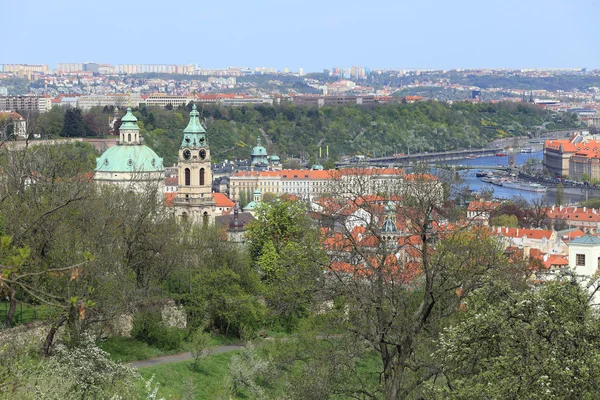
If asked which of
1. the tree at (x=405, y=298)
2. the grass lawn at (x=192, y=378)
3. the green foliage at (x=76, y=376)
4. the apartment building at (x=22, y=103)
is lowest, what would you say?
the apartment building at (x=22, y=103)

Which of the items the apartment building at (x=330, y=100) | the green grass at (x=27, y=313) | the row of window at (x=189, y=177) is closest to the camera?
the green grass at (x=27, y=313)

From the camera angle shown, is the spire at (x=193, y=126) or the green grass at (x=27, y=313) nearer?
the green grass at (x=27, y=313)

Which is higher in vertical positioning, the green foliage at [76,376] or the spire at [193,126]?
the spire at [193,126]

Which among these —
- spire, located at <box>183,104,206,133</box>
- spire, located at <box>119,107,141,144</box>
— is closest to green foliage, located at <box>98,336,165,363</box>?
spire, located at <box>183,104,206,133</box>

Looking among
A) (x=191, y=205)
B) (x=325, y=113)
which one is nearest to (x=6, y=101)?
(x=325, y=113)

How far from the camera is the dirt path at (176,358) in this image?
2188cm

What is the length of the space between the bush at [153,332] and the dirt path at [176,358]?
30 centimetres

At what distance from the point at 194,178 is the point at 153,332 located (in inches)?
773

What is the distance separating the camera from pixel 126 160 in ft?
147

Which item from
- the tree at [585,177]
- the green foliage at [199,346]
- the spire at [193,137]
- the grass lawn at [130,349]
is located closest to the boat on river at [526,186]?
the tree at [585,177]

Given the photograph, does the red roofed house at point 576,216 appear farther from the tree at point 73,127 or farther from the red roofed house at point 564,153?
the red roofed house at point 564,153

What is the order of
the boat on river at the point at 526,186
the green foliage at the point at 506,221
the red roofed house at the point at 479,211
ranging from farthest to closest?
1. the boat on river at the point at 526,186
2. the green foliage at the point at 506,221
3. the red roofed house at the point at 479,211

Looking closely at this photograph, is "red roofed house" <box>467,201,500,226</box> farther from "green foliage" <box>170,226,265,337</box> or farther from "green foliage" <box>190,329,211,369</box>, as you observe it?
"green foliage" <box>190,329,211,369</box>

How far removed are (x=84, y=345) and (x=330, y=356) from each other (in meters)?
6.11
